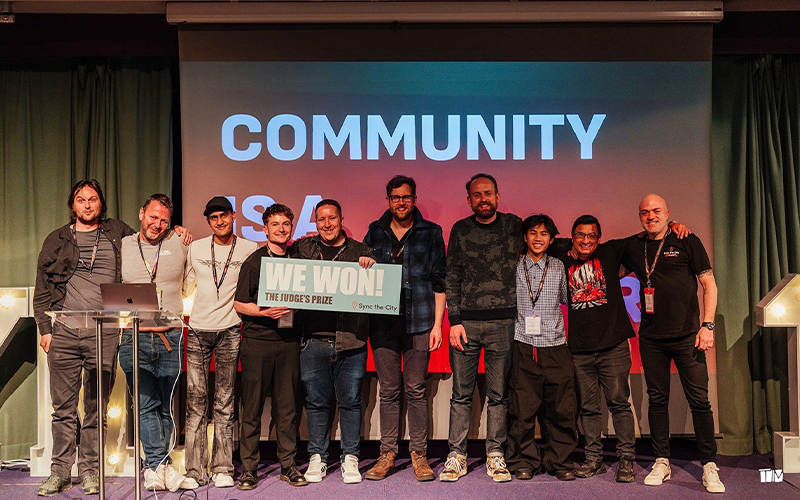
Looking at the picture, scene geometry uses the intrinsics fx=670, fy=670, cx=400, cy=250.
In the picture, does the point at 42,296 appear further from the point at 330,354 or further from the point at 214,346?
the point at 330,354

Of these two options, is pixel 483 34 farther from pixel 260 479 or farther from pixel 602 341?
pixel 260 479

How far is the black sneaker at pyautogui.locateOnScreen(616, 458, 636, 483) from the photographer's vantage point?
419 cm

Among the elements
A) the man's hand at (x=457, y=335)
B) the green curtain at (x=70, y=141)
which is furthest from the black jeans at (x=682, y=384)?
the green curtain at (x=70, y=141)

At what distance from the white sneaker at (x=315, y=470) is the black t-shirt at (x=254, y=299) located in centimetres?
79

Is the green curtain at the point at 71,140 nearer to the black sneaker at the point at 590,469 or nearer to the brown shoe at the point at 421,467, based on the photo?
the brown shoe at the point at 421,467

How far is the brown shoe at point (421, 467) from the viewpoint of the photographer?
13.8 ft

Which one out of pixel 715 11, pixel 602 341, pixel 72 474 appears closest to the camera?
pixel 602 341

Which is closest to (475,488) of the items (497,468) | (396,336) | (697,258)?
(497,468)

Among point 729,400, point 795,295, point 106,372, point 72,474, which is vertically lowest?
point 72,474

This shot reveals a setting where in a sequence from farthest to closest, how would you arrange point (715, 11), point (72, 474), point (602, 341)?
point (715, 11), point (72, 474), point (602, 341)

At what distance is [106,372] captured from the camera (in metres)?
4.29

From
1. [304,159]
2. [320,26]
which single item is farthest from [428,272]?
[320,26]

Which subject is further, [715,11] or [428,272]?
[715,11]

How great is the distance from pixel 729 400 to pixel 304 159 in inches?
144
